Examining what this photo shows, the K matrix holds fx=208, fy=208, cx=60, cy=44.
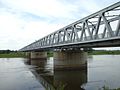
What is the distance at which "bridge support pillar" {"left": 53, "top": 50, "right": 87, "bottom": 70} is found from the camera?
162ft

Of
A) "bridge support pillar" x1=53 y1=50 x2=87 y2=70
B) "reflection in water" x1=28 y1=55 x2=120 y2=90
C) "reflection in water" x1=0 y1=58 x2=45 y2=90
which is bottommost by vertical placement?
"reflection in water" x1=0 y1=58 x2=45 y2=90

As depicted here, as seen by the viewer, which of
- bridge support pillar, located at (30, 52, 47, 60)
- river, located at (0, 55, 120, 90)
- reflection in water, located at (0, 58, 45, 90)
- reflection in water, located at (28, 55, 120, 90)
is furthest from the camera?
bridge support pillar, located at (30, 52, 47, 60)

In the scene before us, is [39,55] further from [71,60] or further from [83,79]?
[83,79]

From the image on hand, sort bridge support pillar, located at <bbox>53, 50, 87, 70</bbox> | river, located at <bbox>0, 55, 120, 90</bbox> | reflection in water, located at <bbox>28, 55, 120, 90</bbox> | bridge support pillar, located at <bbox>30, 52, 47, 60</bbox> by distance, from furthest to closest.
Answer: bridge support pillar, located at <bbox>30, 52, 47, 60</bbox> → bridge support pillar, located at <bbox>53, 50, 87, 70</bbox> → river, located at <bbox>0, 55, 120, 90</bbox> → reflection in water, located at <bbox>28, 55, 120, 90</bbox>

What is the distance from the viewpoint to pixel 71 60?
49.8m

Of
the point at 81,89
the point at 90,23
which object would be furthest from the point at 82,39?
the point at 81,89

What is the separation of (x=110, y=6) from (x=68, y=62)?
88.9 feet

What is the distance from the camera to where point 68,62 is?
49781 millimetres

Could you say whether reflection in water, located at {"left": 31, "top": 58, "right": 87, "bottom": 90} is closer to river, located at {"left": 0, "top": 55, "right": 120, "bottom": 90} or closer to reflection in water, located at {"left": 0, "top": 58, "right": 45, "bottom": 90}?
river, located at {"left": 0, "top": 55, "right": 120, "bottom": 90}

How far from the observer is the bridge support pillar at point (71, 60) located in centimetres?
4928

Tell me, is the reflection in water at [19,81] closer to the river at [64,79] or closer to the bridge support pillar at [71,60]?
the river at [64,79]

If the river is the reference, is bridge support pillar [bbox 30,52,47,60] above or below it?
above

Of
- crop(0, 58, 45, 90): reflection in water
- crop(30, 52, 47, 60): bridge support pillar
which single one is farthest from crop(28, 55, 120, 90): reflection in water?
crop(30, 52, 47, 60): bridge support pillar

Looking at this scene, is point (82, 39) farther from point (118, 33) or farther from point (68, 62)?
point (68, 62)
